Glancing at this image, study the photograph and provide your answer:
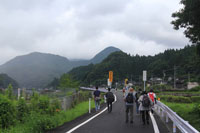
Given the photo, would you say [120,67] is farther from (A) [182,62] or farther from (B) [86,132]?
(B) [86,132]

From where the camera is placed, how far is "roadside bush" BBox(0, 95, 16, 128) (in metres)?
8.96

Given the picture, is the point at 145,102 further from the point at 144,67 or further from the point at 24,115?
the point at 144,67

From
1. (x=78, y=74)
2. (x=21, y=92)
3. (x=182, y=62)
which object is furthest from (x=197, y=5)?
(x=78, y=74)

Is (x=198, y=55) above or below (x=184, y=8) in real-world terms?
below

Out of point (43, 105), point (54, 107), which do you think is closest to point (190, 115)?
point (54, 107)

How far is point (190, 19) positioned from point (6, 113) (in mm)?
10503

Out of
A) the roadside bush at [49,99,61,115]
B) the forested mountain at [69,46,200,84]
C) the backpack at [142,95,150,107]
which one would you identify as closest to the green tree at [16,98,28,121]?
the roadside bush at [49,99,61,115]

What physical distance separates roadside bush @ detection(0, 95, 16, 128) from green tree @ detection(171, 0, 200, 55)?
9965 millimetres

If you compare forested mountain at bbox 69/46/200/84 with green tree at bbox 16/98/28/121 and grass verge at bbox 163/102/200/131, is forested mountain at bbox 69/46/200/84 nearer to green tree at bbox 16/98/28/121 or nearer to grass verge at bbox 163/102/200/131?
grass verge at bbox 163/102/200/131

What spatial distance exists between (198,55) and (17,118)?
11.8m

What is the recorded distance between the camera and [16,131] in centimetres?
850

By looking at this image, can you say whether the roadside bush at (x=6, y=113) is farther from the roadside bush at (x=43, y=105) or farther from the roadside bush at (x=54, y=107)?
the roadside bush at (x=54, y=107)

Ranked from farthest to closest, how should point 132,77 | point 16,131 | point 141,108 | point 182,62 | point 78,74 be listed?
1. point 78,74
2. point 132,77
3. point 182,62
4. point 141,108
5. point 16,131

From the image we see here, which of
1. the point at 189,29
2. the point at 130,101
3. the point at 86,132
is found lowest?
the point at 86,132
